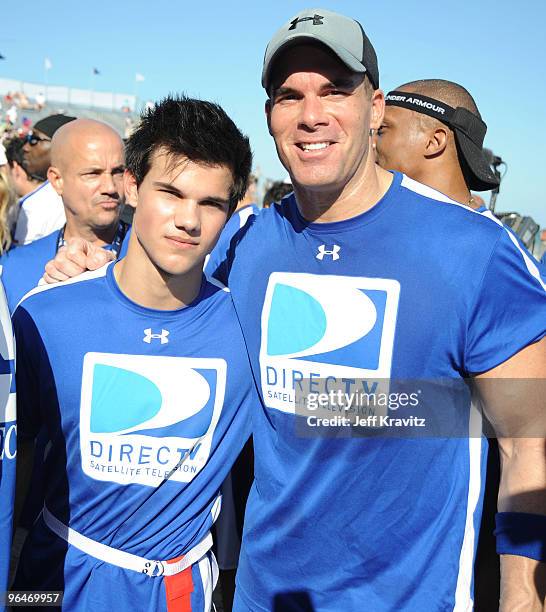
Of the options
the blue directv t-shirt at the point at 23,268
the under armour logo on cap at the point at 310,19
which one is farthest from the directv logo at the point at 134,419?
the blue directv t-shirt at the point at 23,268

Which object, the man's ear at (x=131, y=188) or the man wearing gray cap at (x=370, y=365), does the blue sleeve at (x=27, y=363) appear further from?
the man wearing gray cap at (x=370, y=365)

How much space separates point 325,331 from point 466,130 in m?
1.57

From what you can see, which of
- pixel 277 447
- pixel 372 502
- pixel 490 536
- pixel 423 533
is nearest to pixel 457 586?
pixel 423 533

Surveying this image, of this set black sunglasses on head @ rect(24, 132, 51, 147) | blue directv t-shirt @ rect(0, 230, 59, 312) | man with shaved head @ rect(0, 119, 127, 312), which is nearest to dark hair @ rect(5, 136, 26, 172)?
black sunglasses on head @ rect(24, 132, 51, 147)

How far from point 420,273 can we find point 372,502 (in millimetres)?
711

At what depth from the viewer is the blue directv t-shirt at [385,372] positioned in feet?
5.94

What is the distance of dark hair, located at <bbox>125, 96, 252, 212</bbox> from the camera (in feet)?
7.48

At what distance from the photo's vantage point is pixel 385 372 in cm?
191

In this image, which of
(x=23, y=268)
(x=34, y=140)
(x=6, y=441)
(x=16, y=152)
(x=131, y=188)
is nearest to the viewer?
(x=6, y=441)

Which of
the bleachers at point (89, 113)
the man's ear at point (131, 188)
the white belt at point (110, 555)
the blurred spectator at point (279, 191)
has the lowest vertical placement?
the white belt at point (110, 555)

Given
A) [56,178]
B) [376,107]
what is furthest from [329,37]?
[56,178]

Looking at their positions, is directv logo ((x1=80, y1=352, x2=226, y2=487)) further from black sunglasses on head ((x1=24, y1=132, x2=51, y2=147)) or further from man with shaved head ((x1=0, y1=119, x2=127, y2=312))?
black sunglasses on head ((x1=24, y1=132, x2=51, y2=147))

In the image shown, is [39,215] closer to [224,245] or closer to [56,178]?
[56,178]

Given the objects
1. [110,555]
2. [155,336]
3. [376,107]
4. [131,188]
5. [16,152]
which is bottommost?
[110,555]
